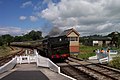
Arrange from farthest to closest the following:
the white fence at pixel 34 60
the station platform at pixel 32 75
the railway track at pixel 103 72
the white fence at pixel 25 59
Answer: the white fence at pixel 25 59 < the white fence at pixel 34 60 < the railway track at pixel 103 72 < the station platform at pixel 32 75

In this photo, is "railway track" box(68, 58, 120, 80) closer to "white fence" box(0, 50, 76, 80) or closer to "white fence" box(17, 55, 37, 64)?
"white fence" box(0, 50, 76, 80)

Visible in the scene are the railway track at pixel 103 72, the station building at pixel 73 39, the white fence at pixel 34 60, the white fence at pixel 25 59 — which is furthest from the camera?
the station building at pixel 73 39

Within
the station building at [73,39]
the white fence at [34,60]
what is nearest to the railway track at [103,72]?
the white fence at [34,60]

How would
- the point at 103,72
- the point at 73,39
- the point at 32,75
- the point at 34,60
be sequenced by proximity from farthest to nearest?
the point at 73,39, the point at 34,60, the point at 103,72, the point at 32,75

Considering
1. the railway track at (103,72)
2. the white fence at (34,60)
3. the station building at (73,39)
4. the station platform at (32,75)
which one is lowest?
the railway track at (103,72)

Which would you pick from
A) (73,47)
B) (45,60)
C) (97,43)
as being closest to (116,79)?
(45,60)

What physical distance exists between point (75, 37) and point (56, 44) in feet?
81.8

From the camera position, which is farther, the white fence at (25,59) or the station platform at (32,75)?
the white fence at (25,59)

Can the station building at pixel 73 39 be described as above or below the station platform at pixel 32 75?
above

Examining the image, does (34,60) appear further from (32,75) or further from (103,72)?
(32,75)

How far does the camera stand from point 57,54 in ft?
87.1

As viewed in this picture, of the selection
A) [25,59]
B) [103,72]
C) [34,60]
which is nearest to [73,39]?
[34,60]

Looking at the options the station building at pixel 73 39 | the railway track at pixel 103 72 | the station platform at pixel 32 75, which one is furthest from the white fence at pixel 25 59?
the station building at pixel 73 39

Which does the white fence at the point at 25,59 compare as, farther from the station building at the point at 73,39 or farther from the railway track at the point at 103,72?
the station building at the point at 73,39
